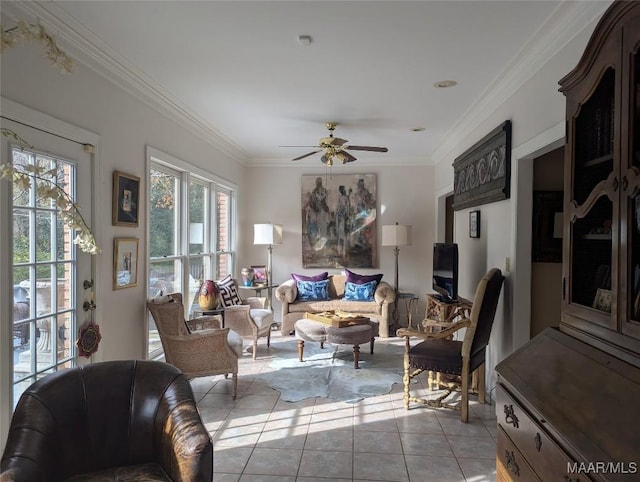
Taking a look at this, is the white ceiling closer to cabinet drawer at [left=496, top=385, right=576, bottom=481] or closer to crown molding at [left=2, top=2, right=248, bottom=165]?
crown molding at [left=2, top=2, right=248, bottom=165]

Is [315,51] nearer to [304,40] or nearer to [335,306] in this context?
[304,40]

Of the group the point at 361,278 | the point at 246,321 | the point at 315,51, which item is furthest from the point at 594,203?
the point at 361,278

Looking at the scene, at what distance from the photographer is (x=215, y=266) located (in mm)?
5801

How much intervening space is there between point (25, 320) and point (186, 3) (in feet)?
6.58

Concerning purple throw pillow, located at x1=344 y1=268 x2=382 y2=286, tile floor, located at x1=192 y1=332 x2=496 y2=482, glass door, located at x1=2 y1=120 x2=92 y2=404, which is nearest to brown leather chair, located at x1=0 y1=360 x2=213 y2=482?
glass door, located at x1=2 y1=120 x2=92 y2=404

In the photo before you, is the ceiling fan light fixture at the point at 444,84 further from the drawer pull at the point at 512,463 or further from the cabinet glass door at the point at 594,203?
the drawer pull at the point at 512,463

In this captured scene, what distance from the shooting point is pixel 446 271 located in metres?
4.52

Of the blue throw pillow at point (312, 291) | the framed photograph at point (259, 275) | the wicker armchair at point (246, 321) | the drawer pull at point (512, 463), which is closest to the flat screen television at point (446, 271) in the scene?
the blue throw pillow at point (312, 291)

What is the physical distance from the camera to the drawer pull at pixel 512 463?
1.76m

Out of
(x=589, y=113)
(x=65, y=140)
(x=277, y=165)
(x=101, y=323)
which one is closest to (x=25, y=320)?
(x=101, y=323)

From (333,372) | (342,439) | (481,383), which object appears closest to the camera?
(342,439)

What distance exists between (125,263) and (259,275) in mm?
3187

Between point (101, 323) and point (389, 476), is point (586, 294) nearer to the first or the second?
point (389, 476)

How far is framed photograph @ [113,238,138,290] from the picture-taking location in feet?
10.5
